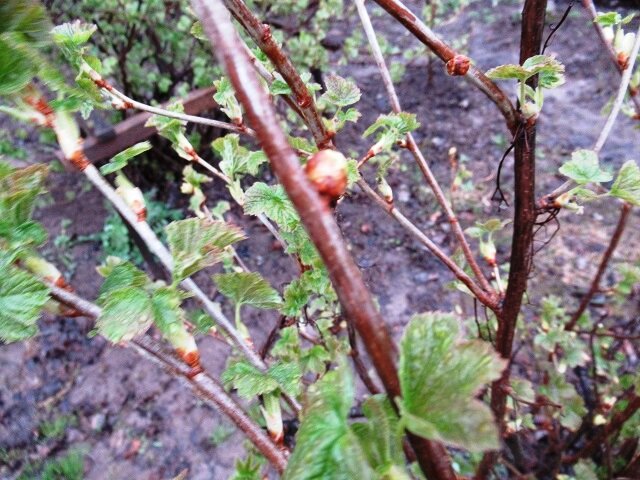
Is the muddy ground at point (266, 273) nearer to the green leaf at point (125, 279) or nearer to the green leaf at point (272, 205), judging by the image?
the green leaf at point (272, 205)

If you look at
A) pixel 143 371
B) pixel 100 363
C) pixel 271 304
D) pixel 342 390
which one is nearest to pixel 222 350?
pixel 143 371

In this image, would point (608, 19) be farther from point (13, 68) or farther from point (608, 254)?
point (608, 254)

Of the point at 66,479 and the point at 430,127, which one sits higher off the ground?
the point at 430,127

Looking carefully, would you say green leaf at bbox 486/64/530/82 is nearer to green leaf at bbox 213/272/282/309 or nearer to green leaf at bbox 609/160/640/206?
green leaf at bbox 609/160/640/206

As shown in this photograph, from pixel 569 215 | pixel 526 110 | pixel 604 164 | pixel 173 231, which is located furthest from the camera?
pixel 604 164

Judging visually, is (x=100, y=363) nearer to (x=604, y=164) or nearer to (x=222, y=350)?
(x=222, y=350)

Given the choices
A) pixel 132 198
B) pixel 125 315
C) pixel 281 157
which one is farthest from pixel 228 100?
pixel 281 157
